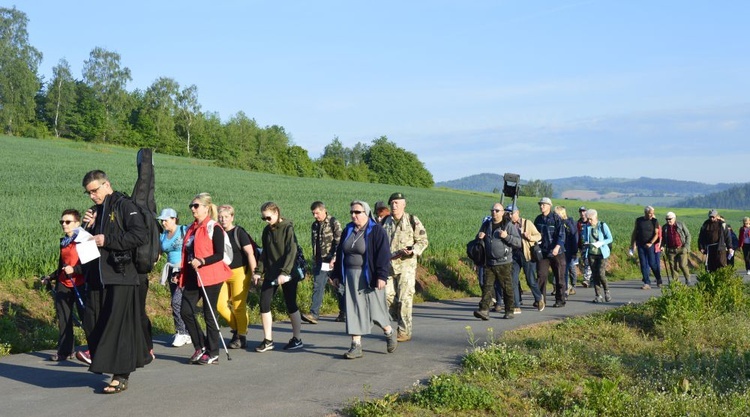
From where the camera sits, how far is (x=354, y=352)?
9.73 metres

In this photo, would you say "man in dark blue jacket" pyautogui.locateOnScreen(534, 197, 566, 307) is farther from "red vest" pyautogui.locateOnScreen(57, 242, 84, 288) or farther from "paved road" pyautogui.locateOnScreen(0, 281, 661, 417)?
"red vest" pyautogui.locateOnScreen(57, 242, 84, 288)

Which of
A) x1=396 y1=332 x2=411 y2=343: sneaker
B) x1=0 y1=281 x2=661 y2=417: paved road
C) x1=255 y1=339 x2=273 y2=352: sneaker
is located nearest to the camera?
x1=0 y1=281 x2=661 y2=417: paved road

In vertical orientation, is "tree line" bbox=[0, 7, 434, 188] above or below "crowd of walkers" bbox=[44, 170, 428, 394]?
above

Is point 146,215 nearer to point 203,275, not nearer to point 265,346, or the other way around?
point 203,275

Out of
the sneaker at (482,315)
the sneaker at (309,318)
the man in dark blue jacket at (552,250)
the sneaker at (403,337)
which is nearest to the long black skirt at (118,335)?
the sneaker at (403,337)

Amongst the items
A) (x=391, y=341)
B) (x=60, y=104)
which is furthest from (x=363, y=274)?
(x=60, y=104)

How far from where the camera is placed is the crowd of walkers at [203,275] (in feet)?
25.5

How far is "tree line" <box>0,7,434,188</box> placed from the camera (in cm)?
9500

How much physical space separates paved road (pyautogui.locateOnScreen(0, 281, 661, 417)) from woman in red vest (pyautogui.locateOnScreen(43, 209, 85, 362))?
0.77 ft

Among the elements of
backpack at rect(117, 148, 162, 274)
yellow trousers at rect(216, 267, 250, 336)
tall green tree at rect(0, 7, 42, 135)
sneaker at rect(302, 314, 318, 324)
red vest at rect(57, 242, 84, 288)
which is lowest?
sneaker at rect(302, 314, 318, 324)

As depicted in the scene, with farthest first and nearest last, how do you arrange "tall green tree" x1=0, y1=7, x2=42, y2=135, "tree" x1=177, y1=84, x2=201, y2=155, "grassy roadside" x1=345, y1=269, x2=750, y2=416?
"tree" x1=177, y1=84, x2=201, y2=155
"tall green tree" x1=0, y1=7, x2=42, y2=135
"grassy roadside" x1=345, y1=269, x2=750, y2=416

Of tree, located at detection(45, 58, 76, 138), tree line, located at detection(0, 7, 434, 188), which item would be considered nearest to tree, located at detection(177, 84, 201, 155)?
tree line, located at detection(0, 7, 434, 188)

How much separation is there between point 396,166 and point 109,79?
46.2 m

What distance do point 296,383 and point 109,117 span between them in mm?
104186
